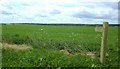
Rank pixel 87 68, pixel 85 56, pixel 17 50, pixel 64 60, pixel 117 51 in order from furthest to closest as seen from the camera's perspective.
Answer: pixel 117 51
pixel 17 50
pixel 85 56
pixel 64 60
pixel 87 68

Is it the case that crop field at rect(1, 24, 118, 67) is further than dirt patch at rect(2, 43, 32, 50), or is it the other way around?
dirt patch at rect(2, 43, 32, 50)

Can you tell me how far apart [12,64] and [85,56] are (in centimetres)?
343

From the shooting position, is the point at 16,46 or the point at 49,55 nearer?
the point at 49,55

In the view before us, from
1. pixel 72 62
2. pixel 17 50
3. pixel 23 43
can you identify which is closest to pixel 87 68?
pixel 72 62

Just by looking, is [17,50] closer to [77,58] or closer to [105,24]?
[77,58]

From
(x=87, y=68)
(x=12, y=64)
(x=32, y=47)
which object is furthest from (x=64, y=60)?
(x=32, y=47)

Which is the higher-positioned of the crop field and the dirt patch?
the dirt patch

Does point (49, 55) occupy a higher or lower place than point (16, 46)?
lower

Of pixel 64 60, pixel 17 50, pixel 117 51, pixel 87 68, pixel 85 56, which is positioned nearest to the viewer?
pixel 87 68

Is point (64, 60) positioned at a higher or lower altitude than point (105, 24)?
lower

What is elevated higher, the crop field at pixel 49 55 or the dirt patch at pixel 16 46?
the dirt patch at pixel 16 46

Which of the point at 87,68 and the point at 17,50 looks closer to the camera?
the point at 87,68

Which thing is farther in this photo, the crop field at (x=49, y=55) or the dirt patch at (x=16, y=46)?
the dirt patch at (x=16, y=46)

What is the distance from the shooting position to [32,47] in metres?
15.1
